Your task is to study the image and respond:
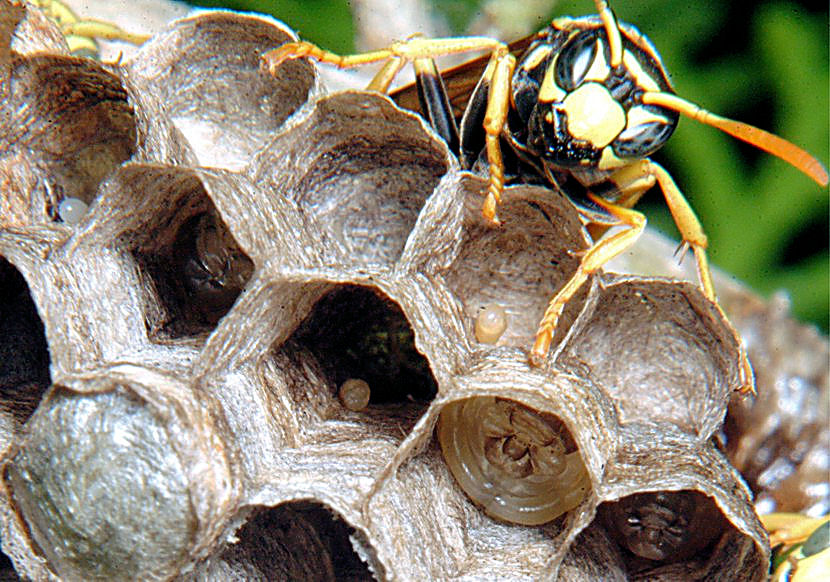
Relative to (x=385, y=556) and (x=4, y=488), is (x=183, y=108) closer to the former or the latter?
(x=4, y=488)

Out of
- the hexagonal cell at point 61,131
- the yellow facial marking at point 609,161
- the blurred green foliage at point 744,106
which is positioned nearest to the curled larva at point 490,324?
the yellow facial marking at point 609,161

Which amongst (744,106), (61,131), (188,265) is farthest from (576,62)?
(744,106)

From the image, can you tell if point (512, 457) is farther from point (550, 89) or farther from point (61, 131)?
point (61, 131)


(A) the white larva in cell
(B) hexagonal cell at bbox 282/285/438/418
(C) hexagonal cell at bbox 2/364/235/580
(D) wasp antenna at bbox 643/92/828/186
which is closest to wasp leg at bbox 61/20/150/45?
(A) the white larva in cell

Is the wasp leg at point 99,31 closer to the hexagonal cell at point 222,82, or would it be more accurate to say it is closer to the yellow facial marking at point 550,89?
the hexagonal cell at point 222,82

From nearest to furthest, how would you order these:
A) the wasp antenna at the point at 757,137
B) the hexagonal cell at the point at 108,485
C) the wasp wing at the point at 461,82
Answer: the hexagonal cell at the point at 108,485 → the wasp antenna at the point at 757,137 → the wasp wing at the point at 461,82
